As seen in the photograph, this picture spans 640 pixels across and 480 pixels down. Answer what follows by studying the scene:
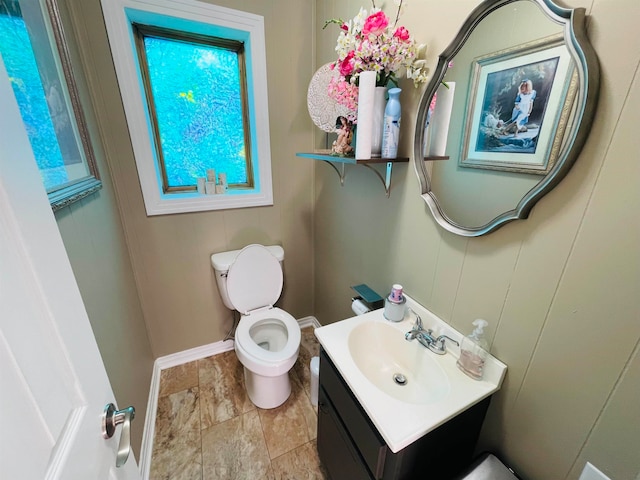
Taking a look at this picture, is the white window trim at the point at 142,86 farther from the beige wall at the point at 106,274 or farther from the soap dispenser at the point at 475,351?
the soap dispenser at the point at 475,351

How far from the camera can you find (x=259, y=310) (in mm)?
1745

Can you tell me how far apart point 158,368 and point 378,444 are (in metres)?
1.71

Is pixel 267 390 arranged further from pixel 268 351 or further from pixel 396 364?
pixel 396 364

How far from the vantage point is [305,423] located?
151 centimetres

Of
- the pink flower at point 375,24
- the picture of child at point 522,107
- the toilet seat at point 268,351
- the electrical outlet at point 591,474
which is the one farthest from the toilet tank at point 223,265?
the electrical outlet at point 591,474

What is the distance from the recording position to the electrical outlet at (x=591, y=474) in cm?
63

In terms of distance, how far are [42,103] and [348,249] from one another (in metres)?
1.37

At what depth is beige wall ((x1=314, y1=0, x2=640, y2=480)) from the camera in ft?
1.80

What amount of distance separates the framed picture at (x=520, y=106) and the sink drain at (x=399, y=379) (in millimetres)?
817

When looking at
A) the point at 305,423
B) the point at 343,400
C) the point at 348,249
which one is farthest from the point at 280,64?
the point at 305,423

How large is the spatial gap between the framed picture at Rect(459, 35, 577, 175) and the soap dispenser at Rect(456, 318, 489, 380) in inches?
19.7

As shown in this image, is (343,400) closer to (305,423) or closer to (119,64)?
(305,423)

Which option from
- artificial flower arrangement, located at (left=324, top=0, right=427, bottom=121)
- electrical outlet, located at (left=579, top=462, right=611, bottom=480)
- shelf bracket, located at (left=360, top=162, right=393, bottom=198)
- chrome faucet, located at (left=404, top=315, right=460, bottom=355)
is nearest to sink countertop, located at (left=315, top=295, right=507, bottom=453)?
chrome faucet, located at (left=404, top=315, right=460, bottom=355)

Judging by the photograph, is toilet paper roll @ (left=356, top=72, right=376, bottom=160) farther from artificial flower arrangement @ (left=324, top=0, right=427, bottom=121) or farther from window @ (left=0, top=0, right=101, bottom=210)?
window @ (left=0, top=0, right=101, bottom=210)
